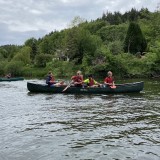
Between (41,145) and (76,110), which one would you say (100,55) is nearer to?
(76,110)

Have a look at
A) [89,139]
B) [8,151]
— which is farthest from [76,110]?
[8,151]

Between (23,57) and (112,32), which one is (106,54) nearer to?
(112,32)

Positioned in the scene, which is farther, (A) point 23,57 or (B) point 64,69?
(A) point 23,57

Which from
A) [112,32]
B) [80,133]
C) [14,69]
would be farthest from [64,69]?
[80,133]

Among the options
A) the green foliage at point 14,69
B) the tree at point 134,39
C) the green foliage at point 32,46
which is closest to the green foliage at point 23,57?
the green foliage at point 32,46

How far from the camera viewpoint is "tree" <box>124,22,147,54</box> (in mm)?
60531

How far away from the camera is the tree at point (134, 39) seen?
199 feet

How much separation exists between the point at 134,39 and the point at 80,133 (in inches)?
2010

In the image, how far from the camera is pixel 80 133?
11328 millimetres

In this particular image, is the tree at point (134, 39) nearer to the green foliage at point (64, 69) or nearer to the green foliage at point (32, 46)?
the green foliage at point (64, 69)

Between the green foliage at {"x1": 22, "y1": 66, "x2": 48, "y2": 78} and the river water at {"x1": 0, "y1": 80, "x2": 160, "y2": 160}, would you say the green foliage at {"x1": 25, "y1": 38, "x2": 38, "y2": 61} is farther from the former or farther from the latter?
the river water at {"x1": 0, "y1": 80, "x2": 160, "y2": 160}

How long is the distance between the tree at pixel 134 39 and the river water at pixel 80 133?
4456 cm

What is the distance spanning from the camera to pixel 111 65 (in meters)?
53.9

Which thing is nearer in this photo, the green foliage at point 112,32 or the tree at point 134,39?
the tree at point 134,39
